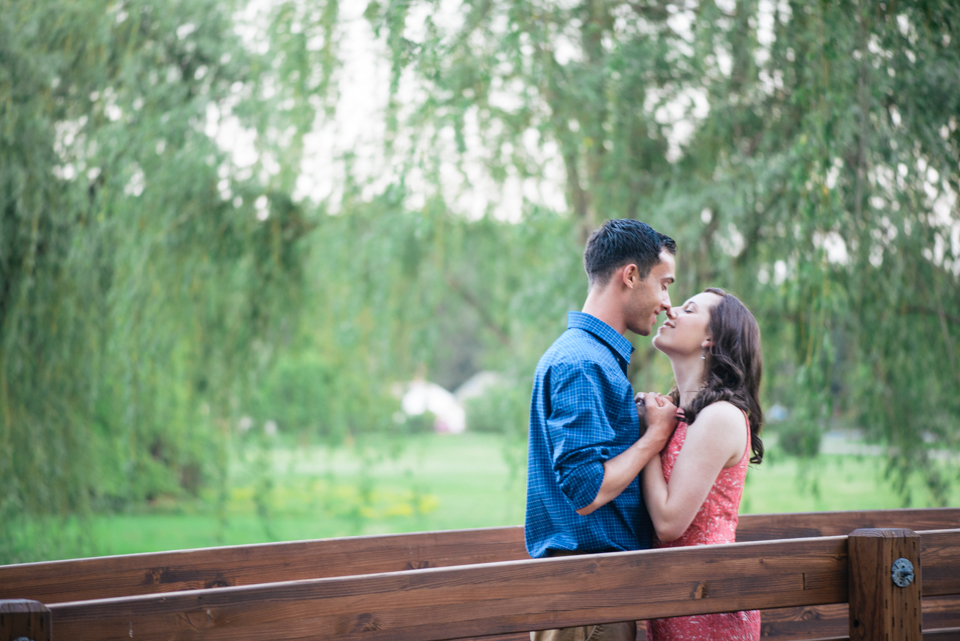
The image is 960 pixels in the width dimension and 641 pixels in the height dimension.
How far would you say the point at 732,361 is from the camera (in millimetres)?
2123

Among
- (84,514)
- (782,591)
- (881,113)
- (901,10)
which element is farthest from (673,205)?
(84,514)

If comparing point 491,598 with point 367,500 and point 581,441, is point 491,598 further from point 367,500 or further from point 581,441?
point 367,500

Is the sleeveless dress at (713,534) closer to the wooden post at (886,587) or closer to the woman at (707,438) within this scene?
the woman at (707,438)

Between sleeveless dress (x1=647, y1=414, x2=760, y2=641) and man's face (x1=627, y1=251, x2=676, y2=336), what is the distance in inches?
11.1

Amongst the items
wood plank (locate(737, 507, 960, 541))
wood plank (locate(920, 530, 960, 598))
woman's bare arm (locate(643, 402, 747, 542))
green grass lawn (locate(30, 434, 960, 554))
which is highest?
woman's bare arm (locate(643, 402, 747, 542))

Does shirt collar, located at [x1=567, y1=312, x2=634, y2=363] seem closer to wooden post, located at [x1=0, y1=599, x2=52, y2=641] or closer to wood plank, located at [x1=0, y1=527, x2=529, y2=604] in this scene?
wood plank, located at [x1=0, y1=527, x2=529, y2=604]

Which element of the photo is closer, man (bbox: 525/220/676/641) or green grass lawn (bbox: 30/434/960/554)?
man (bbox: 525/220/676/641)

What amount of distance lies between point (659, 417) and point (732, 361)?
11.7 inches

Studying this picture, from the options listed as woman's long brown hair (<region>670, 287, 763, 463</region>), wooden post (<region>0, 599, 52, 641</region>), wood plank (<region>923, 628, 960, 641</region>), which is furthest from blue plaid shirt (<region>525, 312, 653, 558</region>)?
wood plank (<region>923, 628, 960, 641</region>)

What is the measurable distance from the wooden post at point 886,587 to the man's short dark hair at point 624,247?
0.80 meters

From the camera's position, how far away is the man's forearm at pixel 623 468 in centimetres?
182

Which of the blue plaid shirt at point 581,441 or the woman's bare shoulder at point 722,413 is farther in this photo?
the woman's bare shoulder at point 722,413

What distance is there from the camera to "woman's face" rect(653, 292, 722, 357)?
218cm

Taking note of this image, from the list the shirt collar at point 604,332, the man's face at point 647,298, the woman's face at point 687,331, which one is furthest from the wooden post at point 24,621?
the woman's face at point 687,331
